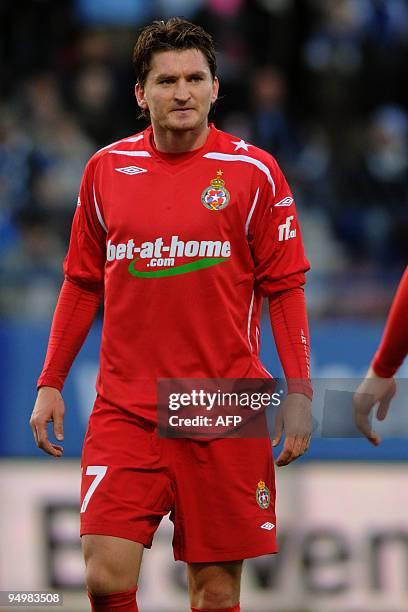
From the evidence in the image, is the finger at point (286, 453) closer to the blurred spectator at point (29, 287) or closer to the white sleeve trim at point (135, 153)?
the white sleeve trim at point (135, 153)

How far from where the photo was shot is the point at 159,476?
13.5 ft

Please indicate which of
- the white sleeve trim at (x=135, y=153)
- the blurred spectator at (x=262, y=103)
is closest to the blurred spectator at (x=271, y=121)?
the blurred spectator at (x=262, y=103)

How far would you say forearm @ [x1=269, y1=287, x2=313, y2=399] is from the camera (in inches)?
163

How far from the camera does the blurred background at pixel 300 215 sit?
240 inches

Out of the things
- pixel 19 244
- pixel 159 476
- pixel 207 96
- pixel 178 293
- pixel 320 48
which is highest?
pixel 320 48

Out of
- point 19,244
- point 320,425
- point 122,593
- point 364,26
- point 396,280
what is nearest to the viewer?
point 122,593

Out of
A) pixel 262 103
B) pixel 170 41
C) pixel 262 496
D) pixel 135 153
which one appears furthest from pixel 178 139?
pixel 262 103

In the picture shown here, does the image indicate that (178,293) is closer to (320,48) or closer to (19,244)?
(19,244)

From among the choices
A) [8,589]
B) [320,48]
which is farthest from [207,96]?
[320,48]

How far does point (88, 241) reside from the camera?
4.32m

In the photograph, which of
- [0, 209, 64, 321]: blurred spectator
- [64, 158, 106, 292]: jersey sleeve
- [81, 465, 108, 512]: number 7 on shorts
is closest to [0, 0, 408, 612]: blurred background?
[0, 209, 64, 321]: blurred spectator

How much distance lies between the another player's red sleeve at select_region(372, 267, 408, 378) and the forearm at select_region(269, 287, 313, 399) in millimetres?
335

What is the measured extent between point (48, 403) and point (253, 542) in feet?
2.74

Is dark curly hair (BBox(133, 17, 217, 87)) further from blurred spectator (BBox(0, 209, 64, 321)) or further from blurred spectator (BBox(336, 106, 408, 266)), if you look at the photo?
blurred spectator (BBox(336, 106, 408, 266))
